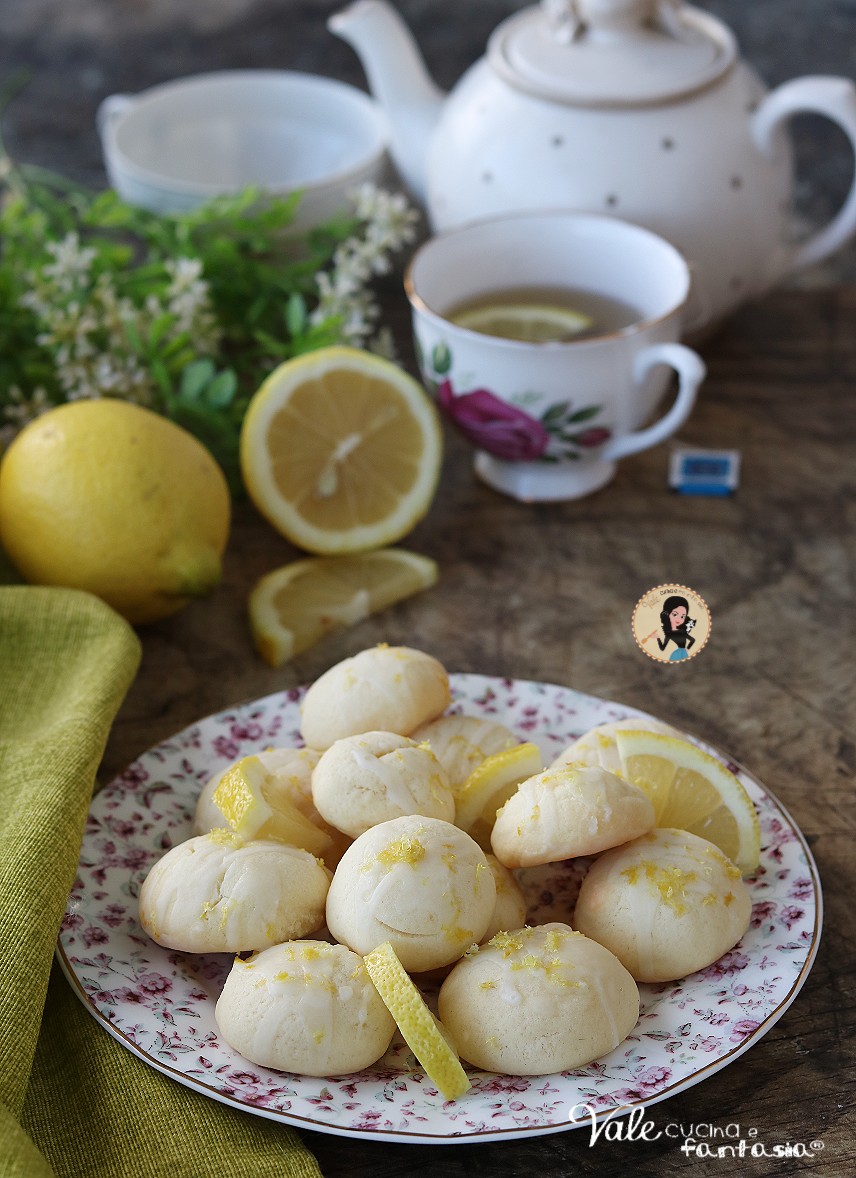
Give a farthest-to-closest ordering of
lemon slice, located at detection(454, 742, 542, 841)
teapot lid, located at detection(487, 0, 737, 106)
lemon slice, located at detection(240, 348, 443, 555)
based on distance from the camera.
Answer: teapot lid, located at detection(487, 0, 737, 106) < lemon slice, located at detection(240, 348, 443, 555) < lemon slice, located at detection(454, 742, 542, 841)

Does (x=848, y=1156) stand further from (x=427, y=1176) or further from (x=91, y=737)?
(x=91, y=737)

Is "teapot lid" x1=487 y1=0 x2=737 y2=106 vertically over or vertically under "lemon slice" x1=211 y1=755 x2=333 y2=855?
over


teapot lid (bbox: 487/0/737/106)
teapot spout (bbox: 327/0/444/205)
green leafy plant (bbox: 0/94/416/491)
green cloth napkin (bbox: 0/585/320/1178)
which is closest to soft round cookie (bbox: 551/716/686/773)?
green cloth napkin (bbox: 0/585/320/1178)

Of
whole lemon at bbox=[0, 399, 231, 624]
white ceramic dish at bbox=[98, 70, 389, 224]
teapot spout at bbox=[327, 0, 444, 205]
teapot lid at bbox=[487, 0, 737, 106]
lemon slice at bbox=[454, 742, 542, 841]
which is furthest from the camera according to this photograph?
white ceramic dish at bbox=[98, 70, 389, 224]

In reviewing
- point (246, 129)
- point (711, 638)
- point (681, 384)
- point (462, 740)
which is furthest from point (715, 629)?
point (246, 129)

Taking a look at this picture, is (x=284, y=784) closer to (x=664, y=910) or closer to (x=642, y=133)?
(x=664, y=910)

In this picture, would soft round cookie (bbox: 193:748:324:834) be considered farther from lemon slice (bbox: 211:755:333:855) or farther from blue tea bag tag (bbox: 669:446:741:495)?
blue tea bag tag (bbox: 669:446:741:495)

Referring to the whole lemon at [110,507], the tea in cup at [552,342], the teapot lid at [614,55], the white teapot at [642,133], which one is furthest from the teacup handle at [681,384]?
the whole lemon at [110,507]

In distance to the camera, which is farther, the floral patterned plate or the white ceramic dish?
the white ceramic dish
